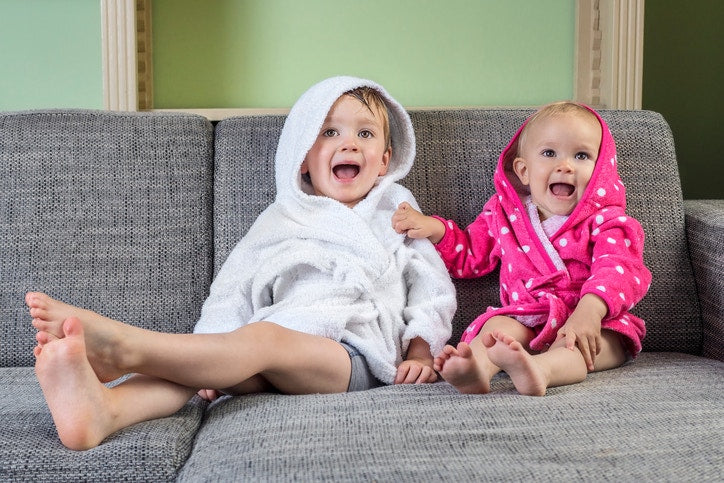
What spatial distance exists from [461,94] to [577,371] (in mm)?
1430

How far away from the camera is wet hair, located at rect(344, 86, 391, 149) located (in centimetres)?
174

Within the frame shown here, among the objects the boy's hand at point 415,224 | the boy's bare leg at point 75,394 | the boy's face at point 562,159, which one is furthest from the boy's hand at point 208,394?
the boy's face at point 562,159

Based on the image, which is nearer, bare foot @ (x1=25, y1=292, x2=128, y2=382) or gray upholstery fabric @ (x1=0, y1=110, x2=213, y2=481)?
bare foot @ (x1=25, y1=292, x2=128, y2=382)

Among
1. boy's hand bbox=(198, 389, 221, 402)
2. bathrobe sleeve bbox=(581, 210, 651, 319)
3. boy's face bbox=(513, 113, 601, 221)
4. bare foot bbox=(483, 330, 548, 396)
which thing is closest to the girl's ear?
boy's face bbox=(513, 113, 601, 221)

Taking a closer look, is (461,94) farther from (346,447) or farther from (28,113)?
(346,447)

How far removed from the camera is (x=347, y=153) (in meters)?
1.70

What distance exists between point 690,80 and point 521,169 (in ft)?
5.11

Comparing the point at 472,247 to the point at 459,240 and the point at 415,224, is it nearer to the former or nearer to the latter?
the point at 459,240

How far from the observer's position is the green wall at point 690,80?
9.77 feet

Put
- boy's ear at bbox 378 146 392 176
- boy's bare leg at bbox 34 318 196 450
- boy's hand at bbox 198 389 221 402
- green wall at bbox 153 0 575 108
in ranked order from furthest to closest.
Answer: green wall at bbox 153 0 575 108
boy's ear at bbox 378 146 392 176
boy's hand at bbox 198 389 221 402
boy's bare leg at bbox 34 318 196 450

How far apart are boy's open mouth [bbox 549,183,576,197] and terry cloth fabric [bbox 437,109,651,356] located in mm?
41

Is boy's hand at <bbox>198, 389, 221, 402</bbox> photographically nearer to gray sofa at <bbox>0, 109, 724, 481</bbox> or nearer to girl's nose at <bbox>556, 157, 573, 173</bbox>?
gray sofa at <bbox>0, 109, 724, 481</bbox>

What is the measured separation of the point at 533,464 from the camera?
101 cm

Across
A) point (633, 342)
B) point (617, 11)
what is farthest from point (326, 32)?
point (633, 342)
